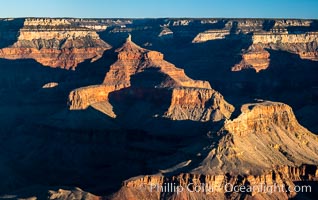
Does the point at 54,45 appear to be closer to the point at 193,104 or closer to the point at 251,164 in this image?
the point at 193,104

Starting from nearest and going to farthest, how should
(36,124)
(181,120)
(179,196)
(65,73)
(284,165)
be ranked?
(179,196), (284,165), (181,120), (36,124), (65,73)

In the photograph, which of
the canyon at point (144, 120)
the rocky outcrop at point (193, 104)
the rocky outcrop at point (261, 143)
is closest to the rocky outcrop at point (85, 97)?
the canyon at point (144, 120)

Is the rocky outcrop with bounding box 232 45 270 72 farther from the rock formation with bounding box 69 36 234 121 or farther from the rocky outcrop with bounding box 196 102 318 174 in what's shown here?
the rocky outcrop with bounding box 196 102 318 174

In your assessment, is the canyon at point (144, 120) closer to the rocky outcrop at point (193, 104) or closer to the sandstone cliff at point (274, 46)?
the rocky outcrop at point (193, 104)

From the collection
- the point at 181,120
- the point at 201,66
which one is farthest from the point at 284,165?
the point at 201,66

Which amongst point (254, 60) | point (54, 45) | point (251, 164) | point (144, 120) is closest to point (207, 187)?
point (251, 164)

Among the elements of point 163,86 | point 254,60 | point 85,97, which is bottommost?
point 85,97

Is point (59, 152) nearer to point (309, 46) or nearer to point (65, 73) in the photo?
point (65, 73)
